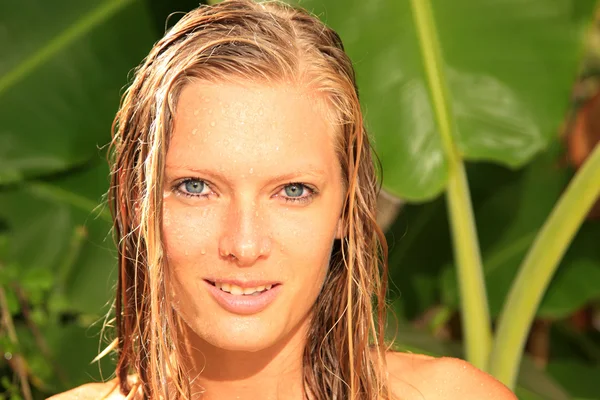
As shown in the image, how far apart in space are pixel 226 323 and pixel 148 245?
13 centimetres

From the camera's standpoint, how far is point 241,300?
3.73ft

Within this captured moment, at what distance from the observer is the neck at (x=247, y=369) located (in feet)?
4.11

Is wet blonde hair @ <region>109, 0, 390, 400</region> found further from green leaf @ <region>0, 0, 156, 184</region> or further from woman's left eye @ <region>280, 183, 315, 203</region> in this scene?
green leaf @ <region>0, 0, 156, 184</region>

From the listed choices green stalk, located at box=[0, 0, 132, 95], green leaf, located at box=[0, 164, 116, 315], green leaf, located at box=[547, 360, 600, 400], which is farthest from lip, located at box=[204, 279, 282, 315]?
green leaf, located at box=[547, 360, 600, 400]

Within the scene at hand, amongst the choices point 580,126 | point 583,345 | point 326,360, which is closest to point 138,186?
point 326,360

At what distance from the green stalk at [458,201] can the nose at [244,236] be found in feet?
2.37

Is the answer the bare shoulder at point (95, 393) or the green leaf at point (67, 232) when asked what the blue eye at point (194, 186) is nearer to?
the bare shoulder at point (95, 393)

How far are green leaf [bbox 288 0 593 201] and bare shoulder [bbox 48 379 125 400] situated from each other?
634 mm

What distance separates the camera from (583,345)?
2.68 metres

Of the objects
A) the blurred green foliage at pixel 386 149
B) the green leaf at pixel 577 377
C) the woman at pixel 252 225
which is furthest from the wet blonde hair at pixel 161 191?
the green leaf at pixel 577 377

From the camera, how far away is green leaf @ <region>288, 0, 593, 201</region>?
5.73 feet

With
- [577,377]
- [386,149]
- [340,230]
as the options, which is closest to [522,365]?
[577,377]

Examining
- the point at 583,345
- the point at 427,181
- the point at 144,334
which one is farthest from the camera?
the point at 583,345

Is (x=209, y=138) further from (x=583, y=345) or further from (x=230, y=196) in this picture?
(x=583, y=345)
